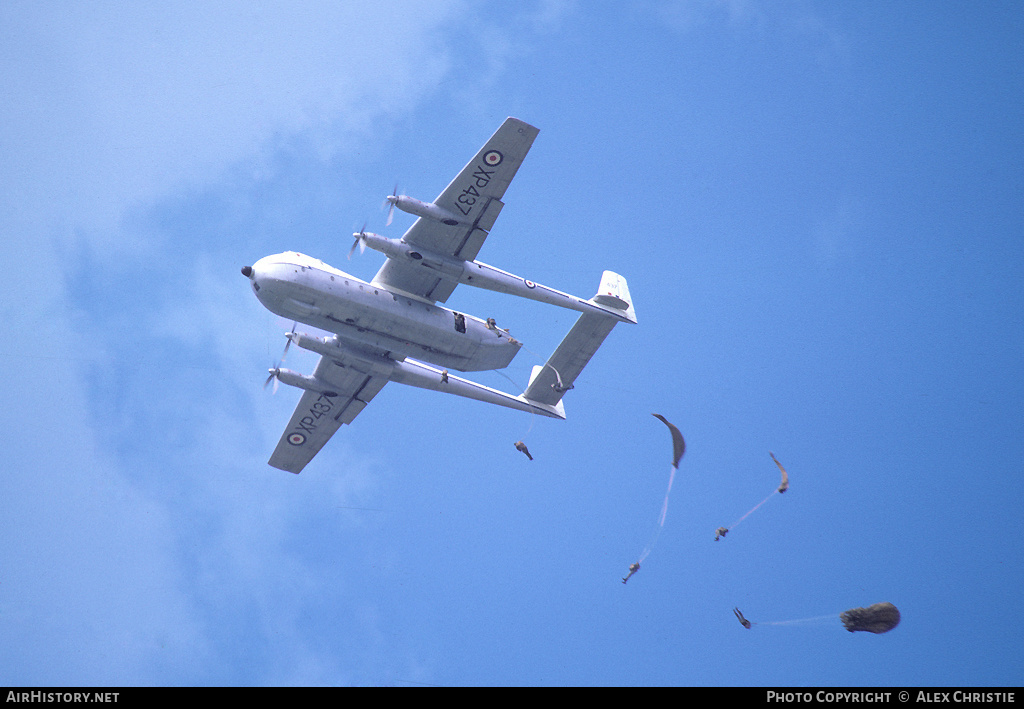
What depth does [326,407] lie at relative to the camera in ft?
105

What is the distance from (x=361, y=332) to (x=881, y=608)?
1668 centimetres

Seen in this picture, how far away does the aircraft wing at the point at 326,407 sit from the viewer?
1195 inches

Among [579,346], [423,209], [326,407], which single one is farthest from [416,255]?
[326,407]

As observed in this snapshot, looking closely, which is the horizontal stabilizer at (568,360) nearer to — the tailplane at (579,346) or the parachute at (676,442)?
the tailplane at (579,346)

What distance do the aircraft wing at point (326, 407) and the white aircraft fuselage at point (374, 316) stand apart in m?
1.29

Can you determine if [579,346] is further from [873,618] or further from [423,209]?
[873,618]

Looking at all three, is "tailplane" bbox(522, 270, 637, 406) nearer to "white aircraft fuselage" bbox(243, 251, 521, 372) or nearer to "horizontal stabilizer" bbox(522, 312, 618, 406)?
"horizontal stabilizer" bbox(522, 312, 618, 406)

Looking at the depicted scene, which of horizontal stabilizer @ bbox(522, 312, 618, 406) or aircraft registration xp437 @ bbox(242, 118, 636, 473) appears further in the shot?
horizontal stabilizer @ bbox(522, 312, 618, 406)

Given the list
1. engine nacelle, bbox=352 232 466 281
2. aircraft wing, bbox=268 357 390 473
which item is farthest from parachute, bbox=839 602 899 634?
aircraft wing, bbox=268 357 390 473

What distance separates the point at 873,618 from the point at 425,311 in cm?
1551

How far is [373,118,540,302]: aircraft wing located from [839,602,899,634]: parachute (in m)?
14.9

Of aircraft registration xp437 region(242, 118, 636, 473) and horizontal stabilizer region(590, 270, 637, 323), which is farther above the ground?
horizontal stabilizer region(590, 270, 637, 323)

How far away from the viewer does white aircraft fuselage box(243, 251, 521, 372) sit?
85.1 feet
